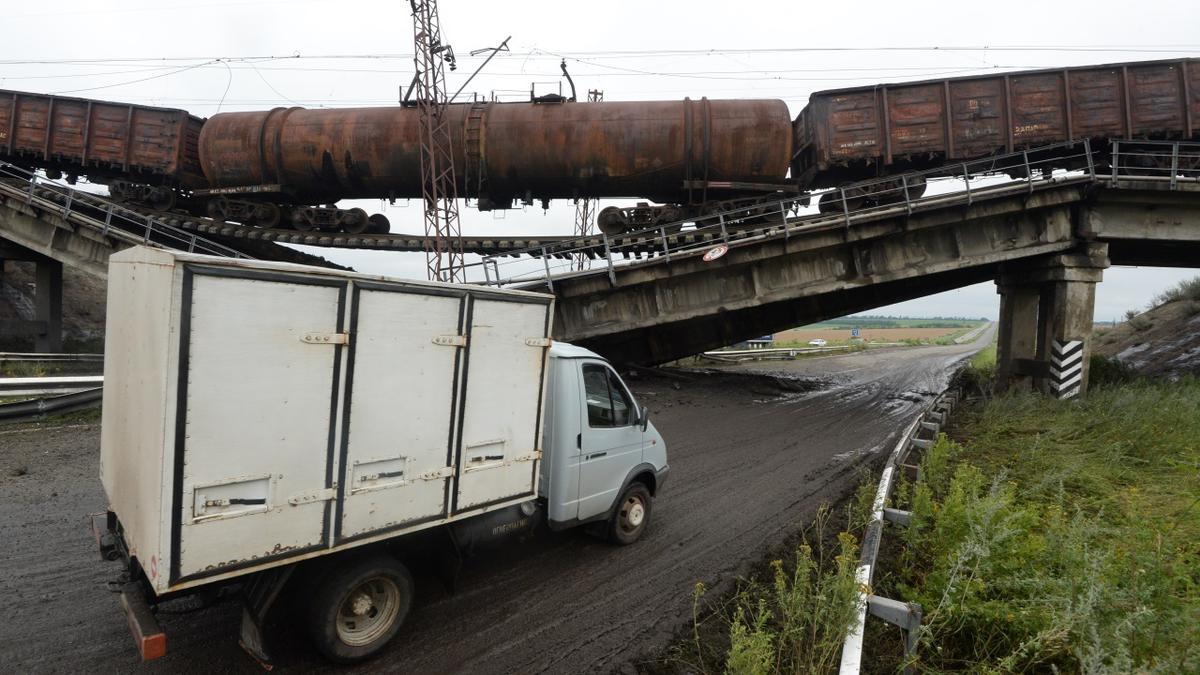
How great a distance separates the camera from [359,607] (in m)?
3.72

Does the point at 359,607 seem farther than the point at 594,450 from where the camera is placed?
No

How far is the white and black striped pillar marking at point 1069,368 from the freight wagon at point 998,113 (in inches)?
207

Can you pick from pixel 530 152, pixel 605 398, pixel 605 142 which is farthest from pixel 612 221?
pixel 605 398

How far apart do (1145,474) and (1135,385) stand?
361 inches

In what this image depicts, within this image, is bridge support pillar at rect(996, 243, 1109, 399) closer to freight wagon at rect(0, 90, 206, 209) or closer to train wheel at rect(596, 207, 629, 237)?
train wheel at rect(596, 207, 629, 237)

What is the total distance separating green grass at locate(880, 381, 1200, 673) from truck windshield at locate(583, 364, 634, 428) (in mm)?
2665

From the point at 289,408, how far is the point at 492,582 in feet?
8.42

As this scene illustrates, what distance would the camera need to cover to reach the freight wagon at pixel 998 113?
1376 cm

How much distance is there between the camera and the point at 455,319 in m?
3.97

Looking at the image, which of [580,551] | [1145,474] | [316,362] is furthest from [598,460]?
[1145,474]

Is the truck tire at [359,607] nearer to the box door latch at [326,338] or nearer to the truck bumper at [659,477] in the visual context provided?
the box door latch at [326,338]

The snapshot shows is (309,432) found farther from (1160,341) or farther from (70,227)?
(1160,341)

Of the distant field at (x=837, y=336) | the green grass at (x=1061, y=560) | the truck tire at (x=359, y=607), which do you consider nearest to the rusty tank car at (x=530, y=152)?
the green grass at (x=1061, y=560)

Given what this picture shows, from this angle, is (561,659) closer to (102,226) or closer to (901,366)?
(102,226)
